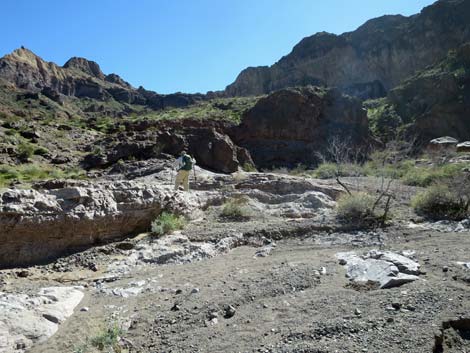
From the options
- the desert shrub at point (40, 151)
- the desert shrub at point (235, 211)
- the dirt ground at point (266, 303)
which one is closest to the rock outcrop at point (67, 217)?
the dirt ground at point (266, 303)

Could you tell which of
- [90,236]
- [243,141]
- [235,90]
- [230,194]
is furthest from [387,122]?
[235,90]

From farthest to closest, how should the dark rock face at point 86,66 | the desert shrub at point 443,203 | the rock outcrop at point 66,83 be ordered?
Answer: the dark rock face at point 86,66 < the rock outcrop at point 66,83 < the desert shrub at point 443,203

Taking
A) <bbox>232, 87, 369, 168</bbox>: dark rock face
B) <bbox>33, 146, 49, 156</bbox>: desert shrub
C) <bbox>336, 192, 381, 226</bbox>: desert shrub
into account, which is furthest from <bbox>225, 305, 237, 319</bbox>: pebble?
<bbox>232, 87, 369, 168</bbox>: dark rock face

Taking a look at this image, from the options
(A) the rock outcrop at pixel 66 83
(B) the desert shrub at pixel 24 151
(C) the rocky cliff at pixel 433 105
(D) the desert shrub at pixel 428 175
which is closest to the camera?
(D) the desert shrub at pixel 428 175

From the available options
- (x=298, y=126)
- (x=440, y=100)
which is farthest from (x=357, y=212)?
(x=440, y=100)

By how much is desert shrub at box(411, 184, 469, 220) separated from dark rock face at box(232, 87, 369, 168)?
18630 millimetres

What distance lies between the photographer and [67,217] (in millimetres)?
7625

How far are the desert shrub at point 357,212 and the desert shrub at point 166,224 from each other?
14.0 ft

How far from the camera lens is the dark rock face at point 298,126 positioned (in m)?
31.0

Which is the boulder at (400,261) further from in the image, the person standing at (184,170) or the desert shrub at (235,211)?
the person standing at (184,170)

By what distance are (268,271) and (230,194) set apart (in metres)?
6.71

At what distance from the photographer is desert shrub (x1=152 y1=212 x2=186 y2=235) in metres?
8.91

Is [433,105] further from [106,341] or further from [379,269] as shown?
[106,341]

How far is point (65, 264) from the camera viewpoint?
7.27m
